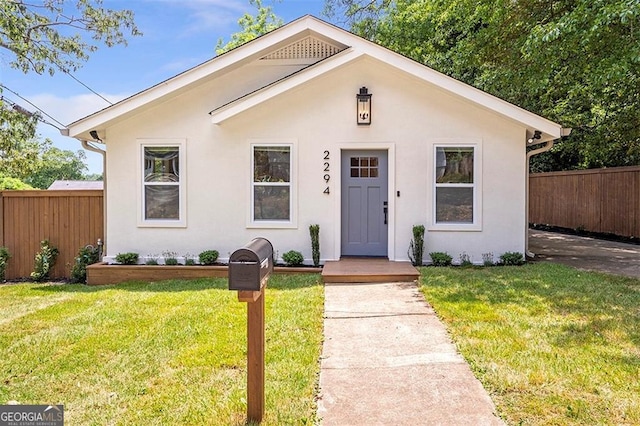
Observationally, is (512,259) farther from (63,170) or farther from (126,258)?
(63,170)

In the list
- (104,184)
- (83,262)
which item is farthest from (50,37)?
(83,262)

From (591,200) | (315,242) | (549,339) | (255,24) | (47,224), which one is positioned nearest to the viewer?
(549,339)

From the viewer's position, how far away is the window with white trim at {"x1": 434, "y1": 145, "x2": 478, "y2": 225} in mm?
8141

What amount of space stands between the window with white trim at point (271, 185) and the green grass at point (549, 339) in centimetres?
296

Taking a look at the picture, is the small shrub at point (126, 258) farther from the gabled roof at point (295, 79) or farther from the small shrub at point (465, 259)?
the small shrub at point (465, 259)

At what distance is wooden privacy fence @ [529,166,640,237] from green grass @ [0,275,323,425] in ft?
34.3

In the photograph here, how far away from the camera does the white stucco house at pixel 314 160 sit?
805 cm

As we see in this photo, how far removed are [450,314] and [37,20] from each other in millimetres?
11663

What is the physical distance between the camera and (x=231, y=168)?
27.2 ft

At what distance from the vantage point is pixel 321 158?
8.18m

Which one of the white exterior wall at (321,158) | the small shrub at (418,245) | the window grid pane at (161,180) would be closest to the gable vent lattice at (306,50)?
the white exterior wall at (321,158)

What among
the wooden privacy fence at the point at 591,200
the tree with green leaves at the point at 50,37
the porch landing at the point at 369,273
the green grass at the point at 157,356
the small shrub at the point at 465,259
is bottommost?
the green grass at the point at 157,356

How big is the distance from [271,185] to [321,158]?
1093 millimetres

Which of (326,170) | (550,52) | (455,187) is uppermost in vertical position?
(550,52)
